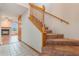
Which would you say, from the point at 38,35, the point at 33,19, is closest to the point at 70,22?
the point at 38,35

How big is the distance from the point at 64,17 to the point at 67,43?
62 centimetres

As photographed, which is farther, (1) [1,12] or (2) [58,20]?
(2) [58,20]

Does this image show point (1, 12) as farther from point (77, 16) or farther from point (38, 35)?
point (77, 16)

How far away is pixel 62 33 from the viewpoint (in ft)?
12.1

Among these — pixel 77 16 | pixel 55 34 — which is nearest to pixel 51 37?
pixel 55 34

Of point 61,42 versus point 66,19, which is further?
point 66,19

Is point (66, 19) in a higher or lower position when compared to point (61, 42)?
higher

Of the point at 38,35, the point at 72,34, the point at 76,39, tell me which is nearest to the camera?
the point at 76,39

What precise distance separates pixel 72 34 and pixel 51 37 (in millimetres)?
490

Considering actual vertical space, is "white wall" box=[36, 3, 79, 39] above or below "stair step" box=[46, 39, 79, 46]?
above

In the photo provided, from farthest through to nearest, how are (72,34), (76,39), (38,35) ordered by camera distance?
1. (38,35)
2. (72,34)
3. (76,39)

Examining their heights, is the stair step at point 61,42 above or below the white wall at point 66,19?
below

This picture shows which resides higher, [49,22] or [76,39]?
[49,22]

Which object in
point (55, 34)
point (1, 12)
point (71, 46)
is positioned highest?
point (1, 12)
